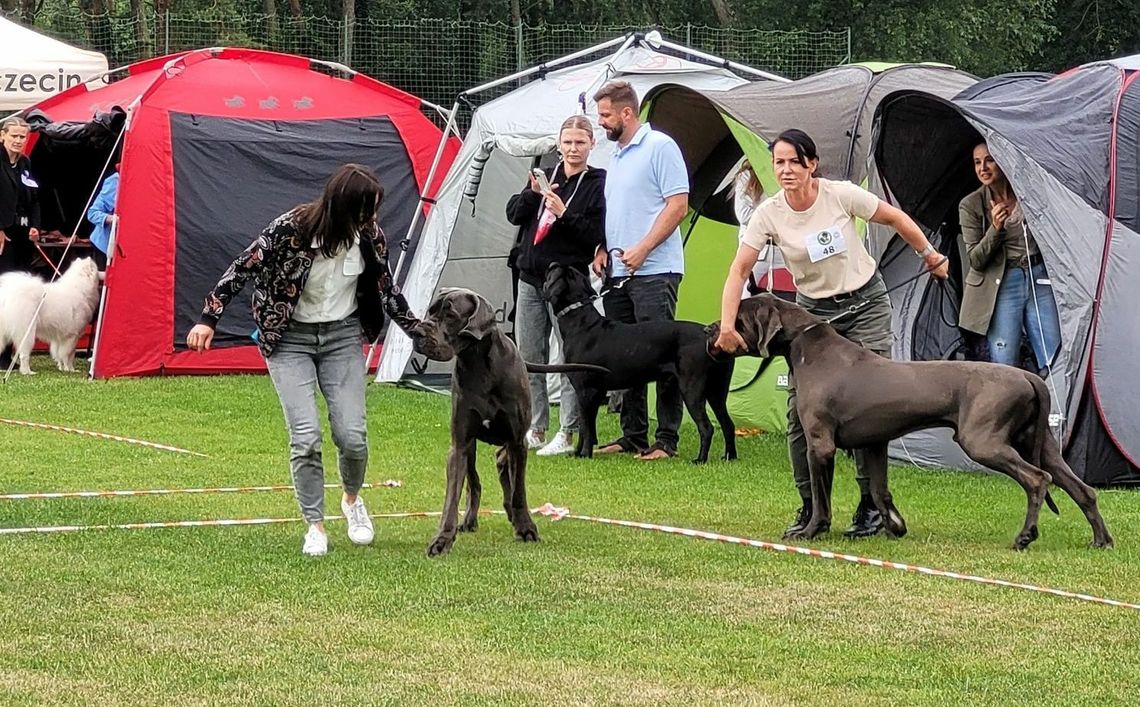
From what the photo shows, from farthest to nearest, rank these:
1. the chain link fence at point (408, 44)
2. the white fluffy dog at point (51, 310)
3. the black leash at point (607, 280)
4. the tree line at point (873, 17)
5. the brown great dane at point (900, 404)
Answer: the tree line at point (873, 17) → the chain link fence at point (408, 44) → the white fluffy dog at point (51, 310) → the black leash at point (607, 280) → the brown great dane at point (900, 404)

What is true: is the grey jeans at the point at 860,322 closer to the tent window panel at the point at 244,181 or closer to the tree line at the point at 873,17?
Answer: the tent window panel at the point at 244,181

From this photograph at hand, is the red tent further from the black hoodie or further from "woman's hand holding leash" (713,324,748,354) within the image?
"woman's hand holding leash" (713,324,748,354)

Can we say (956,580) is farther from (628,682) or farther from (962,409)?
(628,682)

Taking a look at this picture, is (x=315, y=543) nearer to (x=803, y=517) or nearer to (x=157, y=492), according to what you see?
(x=157, y=492)

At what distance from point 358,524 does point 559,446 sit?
316 centimetres

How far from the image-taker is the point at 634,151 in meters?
8.88

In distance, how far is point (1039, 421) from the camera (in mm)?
6422

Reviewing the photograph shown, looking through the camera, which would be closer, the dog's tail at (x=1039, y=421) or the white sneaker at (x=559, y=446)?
the dog's tail at (x=1039, y=421)

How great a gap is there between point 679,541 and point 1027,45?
2857 cm

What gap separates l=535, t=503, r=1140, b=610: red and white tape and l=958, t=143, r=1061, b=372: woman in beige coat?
8.39ft

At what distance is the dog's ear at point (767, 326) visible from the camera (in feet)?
21.3

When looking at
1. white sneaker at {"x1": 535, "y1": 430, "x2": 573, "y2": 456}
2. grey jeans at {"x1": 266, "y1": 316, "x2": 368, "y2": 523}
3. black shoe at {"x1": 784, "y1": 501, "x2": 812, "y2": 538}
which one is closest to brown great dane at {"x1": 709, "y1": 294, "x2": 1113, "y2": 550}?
black shoe at {"x1": 784, "y1": 501, "x2": 812, "y2": 538}

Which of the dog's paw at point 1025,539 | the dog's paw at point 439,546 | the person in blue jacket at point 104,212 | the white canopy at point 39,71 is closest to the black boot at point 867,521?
the dog's paw at point 1025,539

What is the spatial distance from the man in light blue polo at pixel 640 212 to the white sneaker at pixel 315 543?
3.08m
